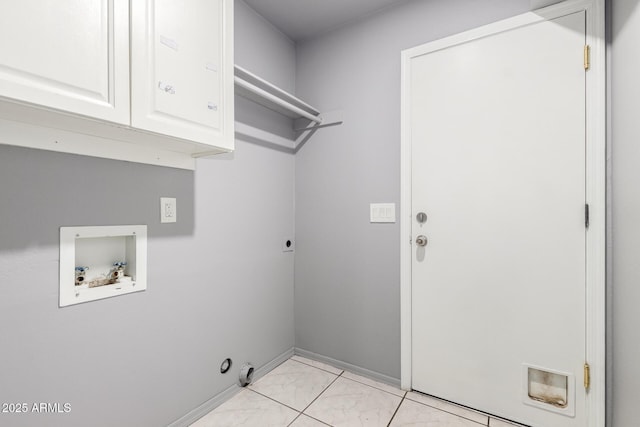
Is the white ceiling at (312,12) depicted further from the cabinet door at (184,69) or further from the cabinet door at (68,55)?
the cabinet door at (68,55)

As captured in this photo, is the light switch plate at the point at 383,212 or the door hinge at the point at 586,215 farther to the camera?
the light switch plate at the point at 383,212

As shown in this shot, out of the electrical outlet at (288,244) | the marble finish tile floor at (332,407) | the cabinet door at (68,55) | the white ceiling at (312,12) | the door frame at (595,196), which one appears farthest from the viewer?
the electrical outlet at (288,244)

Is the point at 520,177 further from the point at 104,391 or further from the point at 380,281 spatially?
the point at 104,391

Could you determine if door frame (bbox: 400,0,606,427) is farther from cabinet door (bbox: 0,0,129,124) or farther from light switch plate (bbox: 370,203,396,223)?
cabinet door (bbox: 0,0,129,124)

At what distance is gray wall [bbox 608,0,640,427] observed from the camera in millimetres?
1119

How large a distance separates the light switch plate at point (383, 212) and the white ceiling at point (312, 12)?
1.24m

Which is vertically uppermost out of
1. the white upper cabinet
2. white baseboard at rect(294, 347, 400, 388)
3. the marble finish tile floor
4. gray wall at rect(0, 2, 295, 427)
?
the white upper cabinet

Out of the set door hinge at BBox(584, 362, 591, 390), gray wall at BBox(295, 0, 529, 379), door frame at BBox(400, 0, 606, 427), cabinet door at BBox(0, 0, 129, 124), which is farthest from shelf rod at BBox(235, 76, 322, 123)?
door hinge at BBox(584, 362, 591, 390)

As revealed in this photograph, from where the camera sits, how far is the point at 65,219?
43.4 inches

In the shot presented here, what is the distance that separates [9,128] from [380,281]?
5.99 feet

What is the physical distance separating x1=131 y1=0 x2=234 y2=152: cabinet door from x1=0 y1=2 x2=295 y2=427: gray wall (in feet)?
1.16

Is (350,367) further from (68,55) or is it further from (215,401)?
(68,55)

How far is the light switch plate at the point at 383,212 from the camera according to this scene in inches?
72.5

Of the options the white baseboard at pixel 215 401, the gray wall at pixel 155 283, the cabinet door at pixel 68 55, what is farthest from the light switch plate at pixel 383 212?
the cabinet door at pixel 68 55
